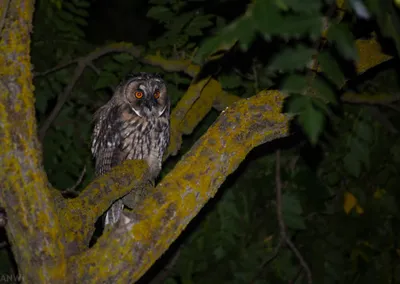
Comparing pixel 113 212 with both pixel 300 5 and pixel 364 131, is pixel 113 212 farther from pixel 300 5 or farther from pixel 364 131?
pixel 300 5

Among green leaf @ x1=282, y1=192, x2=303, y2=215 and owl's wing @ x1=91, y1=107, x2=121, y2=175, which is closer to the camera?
owl's wing @ x1=91, y1=107, x2=121, y2=175

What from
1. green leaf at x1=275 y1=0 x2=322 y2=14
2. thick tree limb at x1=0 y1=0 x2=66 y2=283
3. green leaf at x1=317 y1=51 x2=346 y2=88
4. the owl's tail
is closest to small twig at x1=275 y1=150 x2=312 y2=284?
the owl's tail

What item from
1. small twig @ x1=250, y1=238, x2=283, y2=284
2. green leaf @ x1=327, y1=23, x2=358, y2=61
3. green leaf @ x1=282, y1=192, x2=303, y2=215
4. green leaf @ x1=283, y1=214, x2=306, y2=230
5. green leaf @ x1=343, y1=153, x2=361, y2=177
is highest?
green leaf @ x1=327, y1=23, x2=358, y2=61

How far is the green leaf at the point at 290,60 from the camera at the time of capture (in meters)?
0.99

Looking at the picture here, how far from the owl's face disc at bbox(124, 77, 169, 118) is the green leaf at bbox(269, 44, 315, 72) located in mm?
2539

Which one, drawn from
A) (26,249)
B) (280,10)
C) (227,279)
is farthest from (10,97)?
(227,279)

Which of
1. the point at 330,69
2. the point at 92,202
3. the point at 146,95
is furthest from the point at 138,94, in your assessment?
the point at 330,69

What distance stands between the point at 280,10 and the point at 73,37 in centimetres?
345

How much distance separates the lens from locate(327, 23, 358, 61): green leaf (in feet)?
3.23

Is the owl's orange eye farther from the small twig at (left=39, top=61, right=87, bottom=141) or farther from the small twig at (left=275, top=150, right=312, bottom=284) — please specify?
the small twig at (left=275, top=150, right=312, bottom=284)

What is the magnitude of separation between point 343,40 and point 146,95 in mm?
2605

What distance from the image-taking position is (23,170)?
1.70 metres

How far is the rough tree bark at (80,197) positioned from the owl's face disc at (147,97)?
1.38 m

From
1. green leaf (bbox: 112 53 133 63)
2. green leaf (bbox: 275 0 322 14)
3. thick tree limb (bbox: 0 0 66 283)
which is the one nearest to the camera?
green leaf (bbox: 275 0 322 14)
